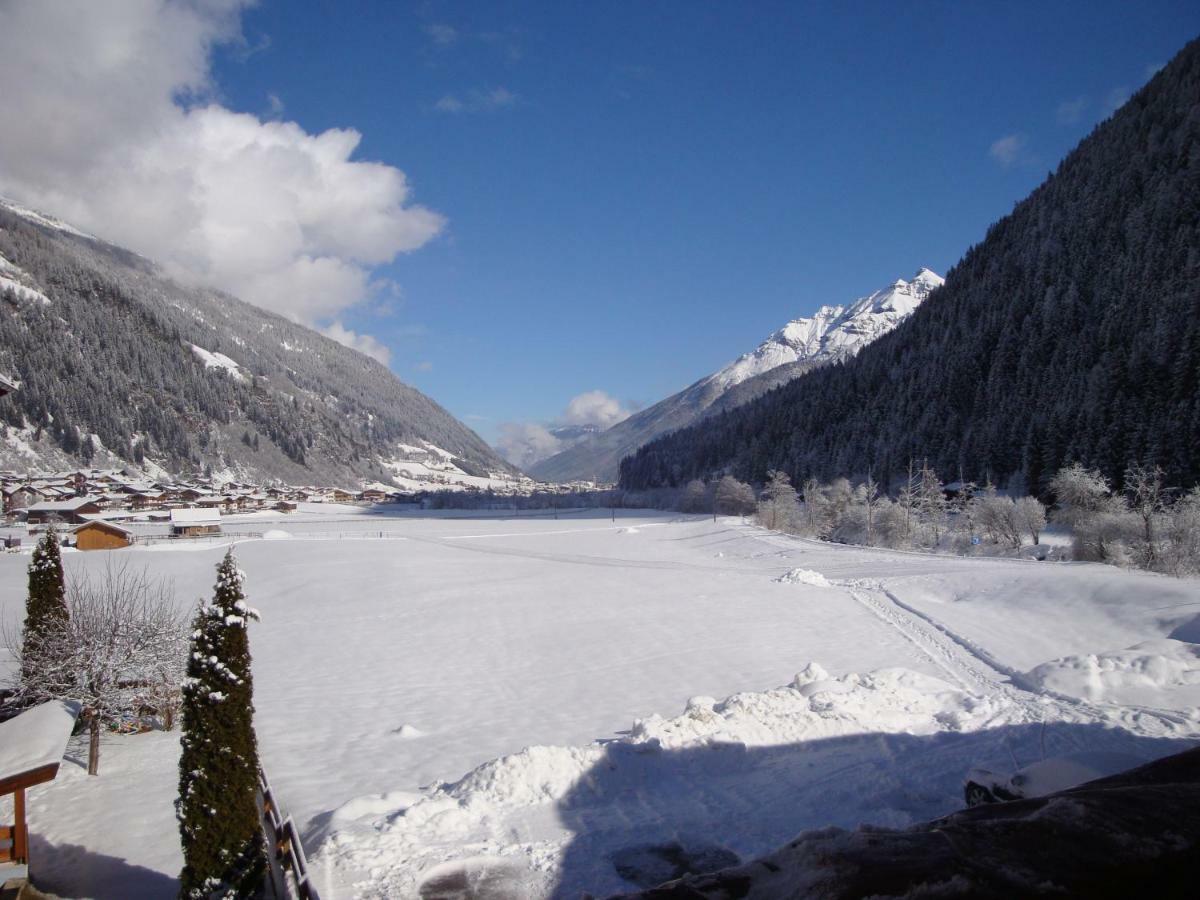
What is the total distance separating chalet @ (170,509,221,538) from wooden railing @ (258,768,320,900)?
81878mm

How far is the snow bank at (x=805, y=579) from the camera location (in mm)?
42750

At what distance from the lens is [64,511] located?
285ft

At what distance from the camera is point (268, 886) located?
9.78 meters

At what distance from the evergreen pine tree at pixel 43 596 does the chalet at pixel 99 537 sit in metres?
60.7

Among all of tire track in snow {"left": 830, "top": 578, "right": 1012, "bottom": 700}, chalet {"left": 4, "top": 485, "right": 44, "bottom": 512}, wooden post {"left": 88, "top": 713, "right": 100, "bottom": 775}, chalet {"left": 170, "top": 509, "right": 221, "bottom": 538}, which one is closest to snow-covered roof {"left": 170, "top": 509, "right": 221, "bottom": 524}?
chalet {"left": 170, "top": 509, "right": 221, "bottom": 538}

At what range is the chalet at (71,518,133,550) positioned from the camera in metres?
67.2

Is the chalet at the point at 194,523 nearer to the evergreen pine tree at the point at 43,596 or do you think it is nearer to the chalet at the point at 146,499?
the chalet at the point at 146,499

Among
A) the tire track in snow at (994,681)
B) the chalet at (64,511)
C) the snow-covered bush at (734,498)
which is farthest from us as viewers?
the snow-covered bush at (734,498)

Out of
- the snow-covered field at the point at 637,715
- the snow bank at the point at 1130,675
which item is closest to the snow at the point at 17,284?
the snow-covered field at the point at 637,715

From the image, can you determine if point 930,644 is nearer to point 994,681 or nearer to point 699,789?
point 994,681

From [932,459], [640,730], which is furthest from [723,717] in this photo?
[932,459]

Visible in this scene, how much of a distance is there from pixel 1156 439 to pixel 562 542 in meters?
65.9

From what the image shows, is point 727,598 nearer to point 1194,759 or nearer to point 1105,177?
point 1194,759

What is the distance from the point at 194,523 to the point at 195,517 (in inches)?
89.4
